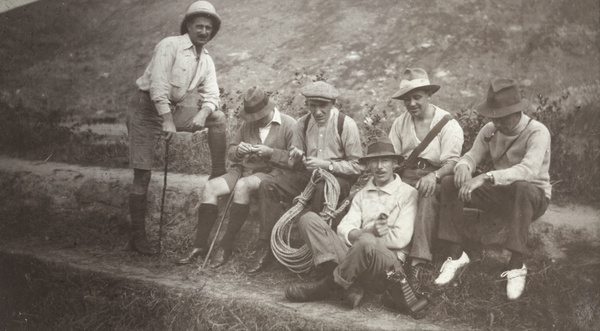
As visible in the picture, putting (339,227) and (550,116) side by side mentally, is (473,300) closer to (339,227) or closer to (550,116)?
(339,227)

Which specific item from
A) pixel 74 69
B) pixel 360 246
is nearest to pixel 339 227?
pixel 360 246

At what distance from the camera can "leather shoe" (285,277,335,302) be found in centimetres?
390

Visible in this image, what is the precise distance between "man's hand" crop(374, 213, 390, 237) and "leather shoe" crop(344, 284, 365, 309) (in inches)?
15.5

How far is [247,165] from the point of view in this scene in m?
4.95

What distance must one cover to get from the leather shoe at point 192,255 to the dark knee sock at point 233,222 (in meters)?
0.20

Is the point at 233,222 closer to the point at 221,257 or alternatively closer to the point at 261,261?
the point at 221,257

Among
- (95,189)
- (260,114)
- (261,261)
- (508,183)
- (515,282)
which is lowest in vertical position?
(261,261)

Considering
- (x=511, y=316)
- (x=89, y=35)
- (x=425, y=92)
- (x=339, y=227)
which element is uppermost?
(x=89, y=35)

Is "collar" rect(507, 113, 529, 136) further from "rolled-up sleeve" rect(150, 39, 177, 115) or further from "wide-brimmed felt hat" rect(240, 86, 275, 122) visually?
"rolled-up sleeve" rect(150, 39, 177, 115)

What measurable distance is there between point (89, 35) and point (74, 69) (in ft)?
1.17

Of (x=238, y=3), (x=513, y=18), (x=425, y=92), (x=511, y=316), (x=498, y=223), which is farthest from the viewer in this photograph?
(x=238, y=3)

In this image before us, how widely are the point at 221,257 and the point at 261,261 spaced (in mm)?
369

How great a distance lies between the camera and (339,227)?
4070 millimetres

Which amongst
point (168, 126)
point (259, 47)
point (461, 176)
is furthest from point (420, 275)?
point (259, 47)
